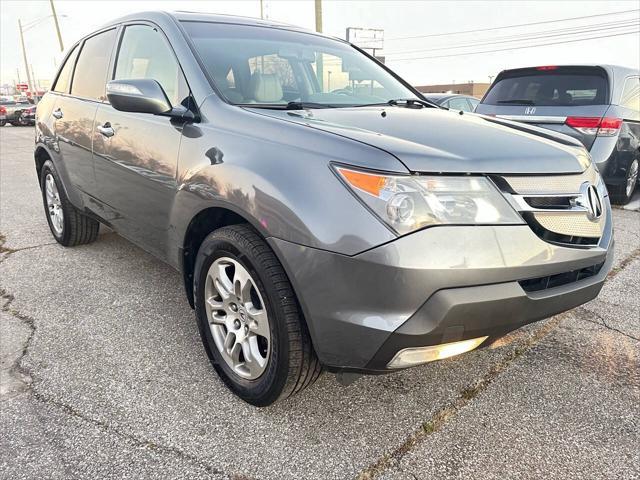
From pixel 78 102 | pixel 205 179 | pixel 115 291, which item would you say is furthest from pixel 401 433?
pixel 78 102

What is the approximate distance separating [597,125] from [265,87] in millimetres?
4346

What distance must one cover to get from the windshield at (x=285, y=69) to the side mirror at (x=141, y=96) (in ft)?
0.89

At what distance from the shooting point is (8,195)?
6.84 metres

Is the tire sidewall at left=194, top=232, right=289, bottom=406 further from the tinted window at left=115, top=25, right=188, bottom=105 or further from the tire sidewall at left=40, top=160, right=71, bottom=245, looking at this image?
the tire sidewall at left=40, top=160, right=71, bottom=245

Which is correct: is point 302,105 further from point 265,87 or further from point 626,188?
point 626,188

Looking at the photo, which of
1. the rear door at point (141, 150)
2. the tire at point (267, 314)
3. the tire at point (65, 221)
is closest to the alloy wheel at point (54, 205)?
the tire at point (65, 221)

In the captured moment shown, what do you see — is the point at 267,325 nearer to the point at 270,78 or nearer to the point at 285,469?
the point at 285,469

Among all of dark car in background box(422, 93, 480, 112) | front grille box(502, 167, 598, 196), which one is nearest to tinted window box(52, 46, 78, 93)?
front grille box(502, 167, 598, 196)

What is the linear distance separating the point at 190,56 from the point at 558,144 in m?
1.79

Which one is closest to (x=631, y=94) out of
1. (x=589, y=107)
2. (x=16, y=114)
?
→ (x=589, y=107)

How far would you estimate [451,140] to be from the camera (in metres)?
1.87

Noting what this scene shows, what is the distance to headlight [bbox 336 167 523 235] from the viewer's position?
1590 mm

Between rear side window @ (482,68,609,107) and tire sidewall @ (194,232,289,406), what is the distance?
16.2ft

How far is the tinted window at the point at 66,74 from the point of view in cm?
405
